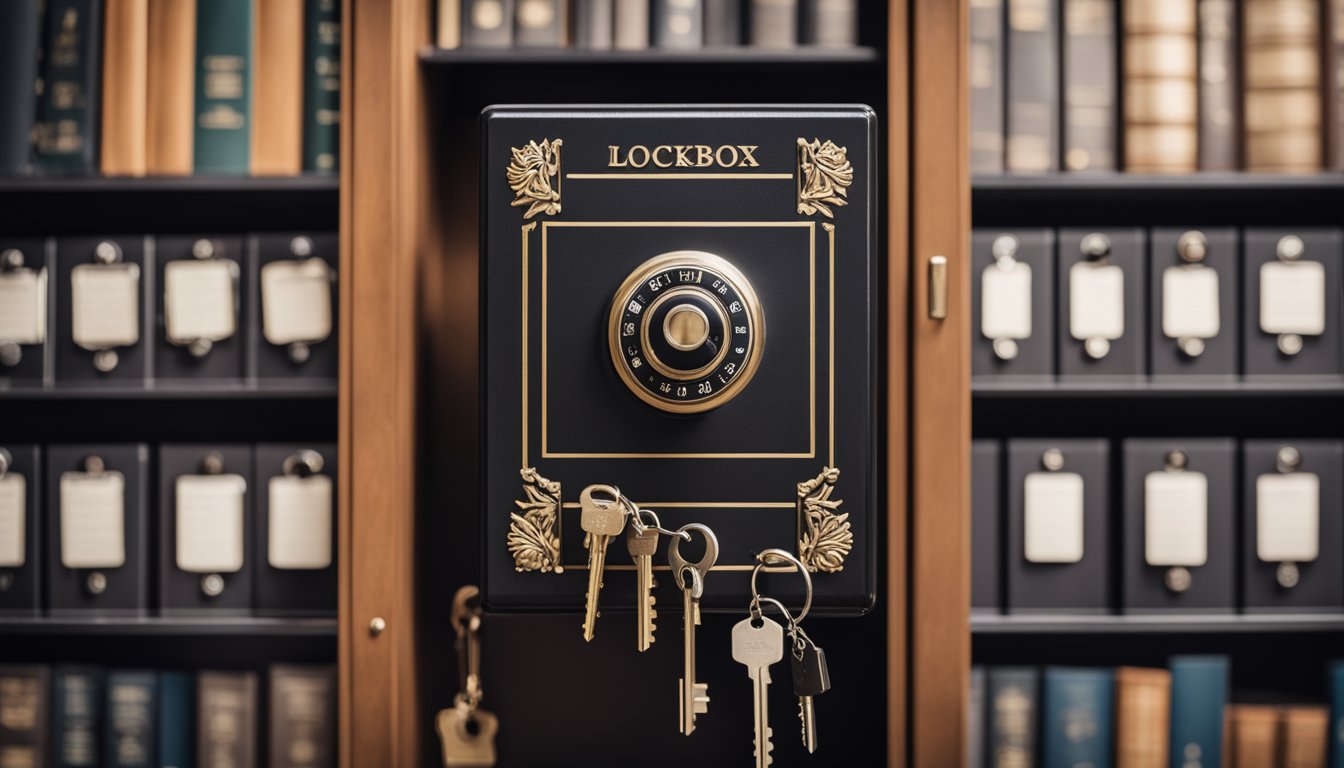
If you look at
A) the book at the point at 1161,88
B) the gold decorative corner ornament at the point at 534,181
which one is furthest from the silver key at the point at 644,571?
the book at the point at 1161,88

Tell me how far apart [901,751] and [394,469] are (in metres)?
0.71

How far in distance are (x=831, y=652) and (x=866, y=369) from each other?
53cm

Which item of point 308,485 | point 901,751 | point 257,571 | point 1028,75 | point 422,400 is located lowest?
point 901,751

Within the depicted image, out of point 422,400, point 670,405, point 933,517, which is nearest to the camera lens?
point 670,405

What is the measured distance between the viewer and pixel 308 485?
46.3 inches

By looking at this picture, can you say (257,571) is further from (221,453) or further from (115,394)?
(115,394)

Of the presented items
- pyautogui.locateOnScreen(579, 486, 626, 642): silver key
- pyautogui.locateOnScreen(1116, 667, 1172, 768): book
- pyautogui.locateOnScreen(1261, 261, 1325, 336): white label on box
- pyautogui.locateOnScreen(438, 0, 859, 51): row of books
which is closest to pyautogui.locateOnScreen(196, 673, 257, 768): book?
pyautogui.locateOnScreen(579, 486, 626, 642): silver key

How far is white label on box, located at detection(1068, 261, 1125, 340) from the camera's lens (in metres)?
1.17

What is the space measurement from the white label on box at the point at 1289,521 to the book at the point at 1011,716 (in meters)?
0.34

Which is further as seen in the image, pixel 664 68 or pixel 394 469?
pixel 664 68

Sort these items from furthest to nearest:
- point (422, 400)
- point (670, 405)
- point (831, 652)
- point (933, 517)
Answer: point (831, 652)
point (422, 400)
point (933, 517)
point (670, 405)

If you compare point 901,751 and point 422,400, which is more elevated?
point 422,400

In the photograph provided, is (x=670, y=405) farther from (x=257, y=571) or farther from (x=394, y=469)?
(x=257, y=571)

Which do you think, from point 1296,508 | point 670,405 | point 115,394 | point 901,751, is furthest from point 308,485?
point 1296,508
